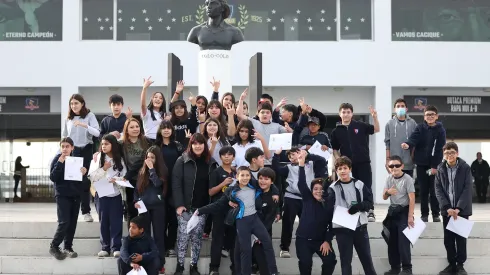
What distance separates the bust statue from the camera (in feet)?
44.3

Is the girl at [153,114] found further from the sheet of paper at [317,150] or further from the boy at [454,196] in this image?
the boy at [454,196]

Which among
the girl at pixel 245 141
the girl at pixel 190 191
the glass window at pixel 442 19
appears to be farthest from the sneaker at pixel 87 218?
the glass window at pixel 442 19

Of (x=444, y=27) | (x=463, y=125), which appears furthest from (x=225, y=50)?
(x=463, y=125)

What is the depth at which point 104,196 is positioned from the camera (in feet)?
31.0

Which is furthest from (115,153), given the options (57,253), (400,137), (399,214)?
(400,137)

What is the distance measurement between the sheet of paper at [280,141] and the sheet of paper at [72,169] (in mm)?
2448

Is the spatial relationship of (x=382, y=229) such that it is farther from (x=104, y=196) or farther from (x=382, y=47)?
(x=382, y=47)

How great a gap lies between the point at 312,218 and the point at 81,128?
352 cm

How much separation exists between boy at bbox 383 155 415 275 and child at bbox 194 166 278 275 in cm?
166

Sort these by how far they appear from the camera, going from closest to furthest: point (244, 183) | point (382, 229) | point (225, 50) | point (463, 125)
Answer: point (244, 183)
point (382, 229)
point (225, 50)
point (463, 125)

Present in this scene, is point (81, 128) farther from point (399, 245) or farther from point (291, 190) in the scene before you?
A: point (399, 245)

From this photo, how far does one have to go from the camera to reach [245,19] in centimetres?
2034

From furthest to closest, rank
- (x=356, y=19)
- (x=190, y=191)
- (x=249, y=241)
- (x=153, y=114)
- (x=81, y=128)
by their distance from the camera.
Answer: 1. (x=356, y=19)
2. (x=153, y=114)
3. (x=81, y=128)
4. (x=190, y=191)
5. (x=249, y=241)

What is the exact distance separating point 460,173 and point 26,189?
1666cm
